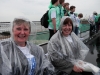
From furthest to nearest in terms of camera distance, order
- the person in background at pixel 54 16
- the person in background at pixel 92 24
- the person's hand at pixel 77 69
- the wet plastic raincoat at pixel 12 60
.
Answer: the person in background at pixel 92 24 → the person in background at pixel 54 16 → the person's hand at pixel 77 69 → the wet plastic raincoat at pixel 12 60

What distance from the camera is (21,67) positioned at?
7.06 feet

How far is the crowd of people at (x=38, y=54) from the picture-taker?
213cm

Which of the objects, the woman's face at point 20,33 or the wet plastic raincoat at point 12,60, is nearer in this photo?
the wet plastic raincoat at point 12,60

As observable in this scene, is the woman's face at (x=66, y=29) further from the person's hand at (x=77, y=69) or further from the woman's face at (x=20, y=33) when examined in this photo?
the woman's face at (x=20, y=33)

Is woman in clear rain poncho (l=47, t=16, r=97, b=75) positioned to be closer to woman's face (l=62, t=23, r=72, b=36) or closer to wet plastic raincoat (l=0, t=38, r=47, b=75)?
woman's face (l=62, t=23, r=72, b=36)

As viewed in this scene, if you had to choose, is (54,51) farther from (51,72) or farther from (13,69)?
(13,69)

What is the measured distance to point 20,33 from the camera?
2215mm

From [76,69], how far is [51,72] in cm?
49

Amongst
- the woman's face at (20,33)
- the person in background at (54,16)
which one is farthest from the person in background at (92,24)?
the woman's face at (20,33)

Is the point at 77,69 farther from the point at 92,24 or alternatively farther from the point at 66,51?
the point at 92,24

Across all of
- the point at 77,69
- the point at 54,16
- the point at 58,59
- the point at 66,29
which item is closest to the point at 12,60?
the point at 58,59

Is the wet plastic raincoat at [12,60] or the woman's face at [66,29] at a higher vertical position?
the woman's face at [66,29]

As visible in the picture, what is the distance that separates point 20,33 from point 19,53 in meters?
0.22

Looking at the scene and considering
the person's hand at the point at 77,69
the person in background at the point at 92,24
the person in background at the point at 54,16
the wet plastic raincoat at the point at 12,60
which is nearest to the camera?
the wet plastic raincoat at the point at 12,60
